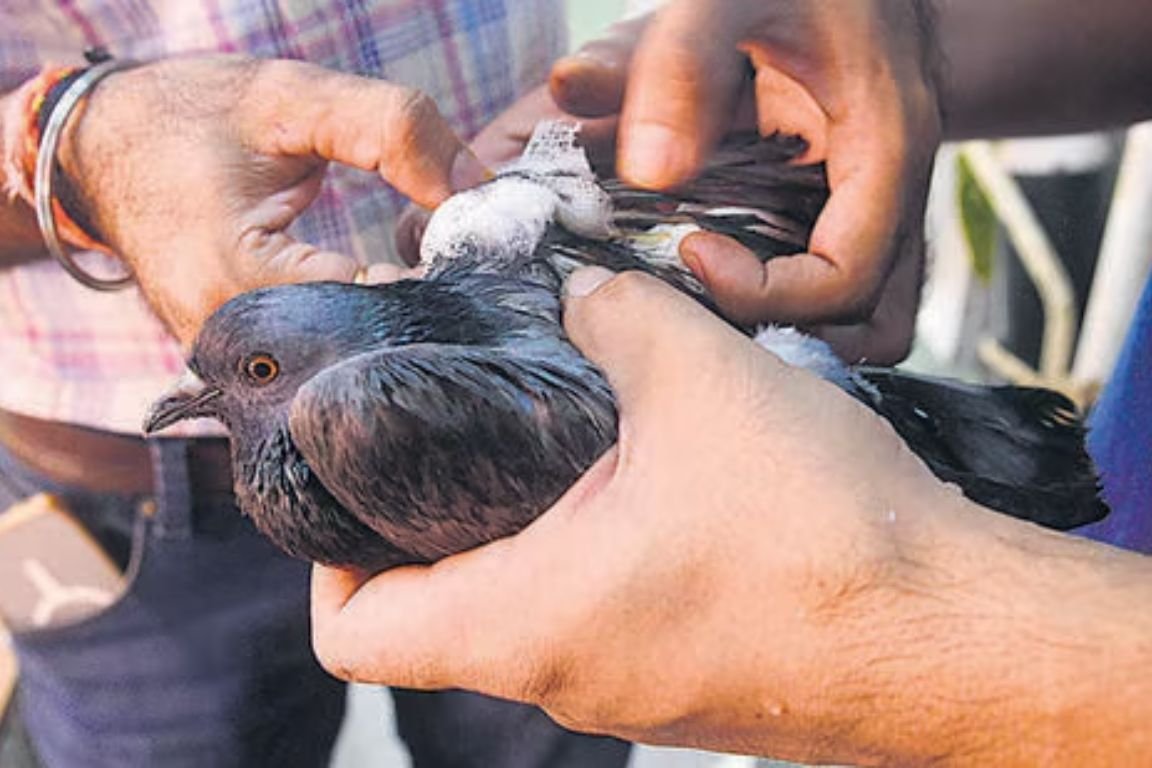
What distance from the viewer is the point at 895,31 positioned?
39 centimetres

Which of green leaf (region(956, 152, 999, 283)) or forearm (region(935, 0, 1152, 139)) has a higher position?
forearm (region(935, 0, 1152, 139))

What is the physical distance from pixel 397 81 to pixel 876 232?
6.4 inches

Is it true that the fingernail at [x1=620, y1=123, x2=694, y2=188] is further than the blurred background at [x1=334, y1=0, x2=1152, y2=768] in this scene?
No

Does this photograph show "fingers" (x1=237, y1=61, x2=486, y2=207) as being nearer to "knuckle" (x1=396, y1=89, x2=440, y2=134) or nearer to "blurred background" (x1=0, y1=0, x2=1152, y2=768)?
"knuckle" (x1=396, y1=89, x2=440, y2=134)

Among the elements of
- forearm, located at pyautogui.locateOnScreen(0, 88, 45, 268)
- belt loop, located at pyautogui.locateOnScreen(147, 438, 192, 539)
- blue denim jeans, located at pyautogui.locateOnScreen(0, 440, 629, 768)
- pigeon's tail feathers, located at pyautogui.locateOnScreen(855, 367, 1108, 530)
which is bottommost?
blue denim jeans, located at pyautogui.locateOnScreen(0, 440, 629, 768)

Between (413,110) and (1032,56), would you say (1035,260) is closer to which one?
(1032,56)

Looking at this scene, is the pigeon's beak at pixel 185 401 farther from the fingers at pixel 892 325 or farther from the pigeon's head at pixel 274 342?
the fingers at pixel 892 325

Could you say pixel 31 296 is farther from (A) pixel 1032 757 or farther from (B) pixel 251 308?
(A) pixel 1032 757

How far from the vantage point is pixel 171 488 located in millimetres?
508

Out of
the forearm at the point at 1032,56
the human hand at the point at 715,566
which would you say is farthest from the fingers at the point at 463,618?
the forearm at the point at 1032,56

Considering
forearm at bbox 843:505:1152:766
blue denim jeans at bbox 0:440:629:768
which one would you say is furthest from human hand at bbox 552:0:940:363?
blue denim jeans at bbox 0:440:629:768

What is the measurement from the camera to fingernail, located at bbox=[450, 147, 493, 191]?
39 cm

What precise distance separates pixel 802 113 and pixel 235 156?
18 centimetres

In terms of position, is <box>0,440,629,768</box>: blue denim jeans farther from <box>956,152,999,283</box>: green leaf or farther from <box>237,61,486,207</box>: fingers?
<box>956,152,999,283</box>: green leaf
